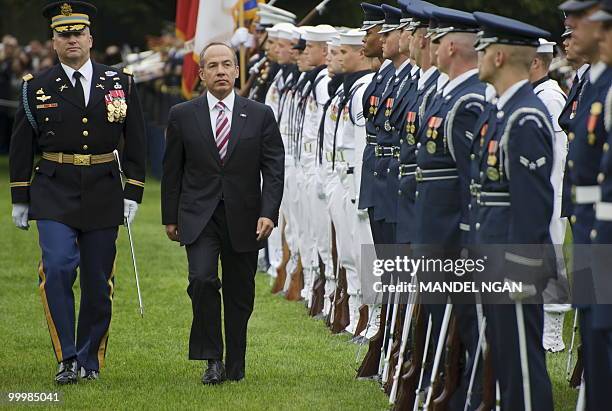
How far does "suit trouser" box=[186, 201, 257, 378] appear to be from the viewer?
30.1 ft

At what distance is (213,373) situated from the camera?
9328 mm

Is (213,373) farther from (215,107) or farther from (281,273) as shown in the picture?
(281,273)

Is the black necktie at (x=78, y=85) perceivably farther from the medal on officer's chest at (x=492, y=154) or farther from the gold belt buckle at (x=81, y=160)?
the medal on officer's chest at (x=492, y=154)

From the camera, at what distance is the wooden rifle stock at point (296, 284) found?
45.7ft

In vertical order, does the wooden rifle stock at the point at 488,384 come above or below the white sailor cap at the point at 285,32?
below

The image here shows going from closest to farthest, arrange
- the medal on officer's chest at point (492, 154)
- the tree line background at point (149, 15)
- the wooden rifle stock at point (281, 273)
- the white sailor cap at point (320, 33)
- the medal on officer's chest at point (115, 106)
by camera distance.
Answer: the medal on officer's chest at point (492, 154)
the medal on officer's chest at point (115, 106)
the white sailor cap at point (320, 33)
the wooden rifle stock at point (281, 273)
the tree line background at point (149, 15)

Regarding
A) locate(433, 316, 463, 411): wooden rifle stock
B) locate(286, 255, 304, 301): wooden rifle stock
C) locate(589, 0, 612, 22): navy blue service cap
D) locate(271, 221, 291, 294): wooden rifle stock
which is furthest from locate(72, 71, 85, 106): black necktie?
locate(271, 221, 291, 294): wooden rifle stock

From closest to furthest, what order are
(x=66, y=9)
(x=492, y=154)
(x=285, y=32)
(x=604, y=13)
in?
(x=604, y=13) → (x=492, y=154) → (x=66, y=9) → (x=285, y=32)

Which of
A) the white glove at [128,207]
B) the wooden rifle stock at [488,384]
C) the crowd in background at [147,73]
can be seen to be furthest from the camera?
the crowd in background at [147,73]

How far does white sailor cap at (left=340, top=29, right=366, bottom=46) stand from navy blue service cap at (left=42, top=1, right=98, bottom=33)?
2692 mm

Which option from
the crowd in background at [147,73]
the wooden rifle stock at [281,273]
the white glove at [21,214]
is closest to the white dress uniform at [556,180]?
the white glove at [21,214]

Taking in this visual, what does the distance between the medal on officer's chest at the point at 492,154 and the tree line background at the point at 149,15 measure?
45.3 ft

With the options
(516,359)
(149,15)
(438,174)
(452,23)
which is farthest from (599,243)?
(149,15)

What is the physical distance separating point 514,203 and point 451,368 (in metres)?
1.25
